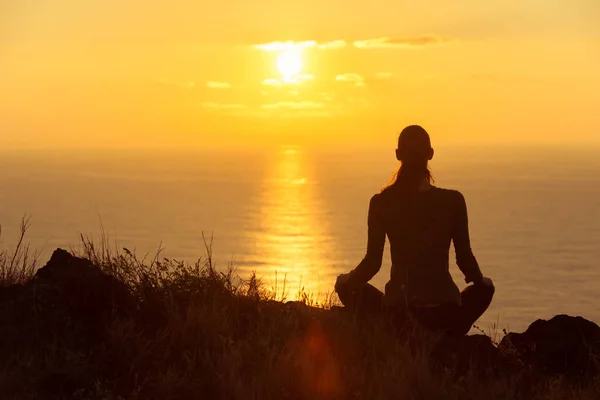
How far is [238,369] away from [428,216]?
2269 millimetres

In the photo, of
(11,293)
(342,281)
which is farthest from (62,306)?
(342,281)

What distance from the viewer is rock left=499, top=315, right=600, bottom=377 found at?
6.23 m

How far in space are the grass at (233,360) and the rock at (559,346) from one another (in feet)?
1.35

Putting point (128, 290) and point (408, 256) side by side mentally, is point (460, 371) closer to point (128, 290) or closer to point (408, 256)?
point (408, 256)

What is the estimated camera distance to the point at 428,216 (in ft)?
21.6

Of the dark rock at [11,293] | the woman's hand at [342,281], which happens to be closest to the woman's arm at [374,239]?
the woman's hand at [342,281]

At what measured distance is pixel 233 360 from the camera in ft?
17.8

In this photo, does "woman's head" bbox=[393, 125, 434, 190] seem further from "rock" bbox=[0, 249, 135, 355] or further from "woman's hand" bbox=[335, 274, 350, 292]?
"rock" bbox=[0, 249, 135, 355]

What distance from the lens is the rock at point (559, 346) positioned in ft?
20.4

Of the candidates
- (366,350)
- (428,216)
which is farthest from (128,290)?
(428,216)

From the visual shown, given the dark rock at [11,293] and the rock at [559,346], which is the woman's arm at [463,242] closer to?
the rock at [559,346]

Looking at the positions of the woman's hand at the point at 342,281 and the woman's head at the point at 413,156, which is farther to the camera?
the woman's hand at the point at 342,281

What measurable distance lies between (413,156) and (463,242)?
94cm

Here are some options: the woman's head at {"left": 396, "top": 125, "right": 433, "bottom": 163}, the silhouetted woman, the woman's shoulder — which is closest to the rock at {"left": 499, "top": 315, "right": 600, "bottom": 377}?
the silhouetted woman
